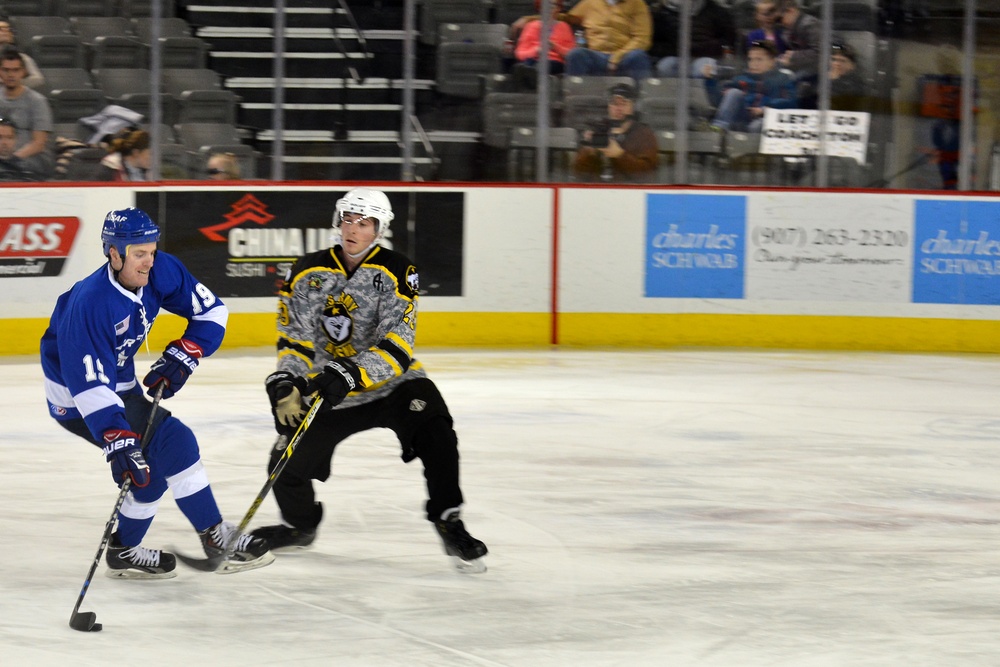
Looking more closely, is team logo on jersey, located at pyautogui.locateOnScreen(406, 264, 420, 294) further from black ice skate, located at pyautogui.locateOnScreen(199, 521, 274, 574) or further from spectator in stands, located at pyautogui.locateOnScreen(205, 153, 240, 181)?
spectator in stands, located at pyautogui.locateOnScreen(205, 153, 240, 181)

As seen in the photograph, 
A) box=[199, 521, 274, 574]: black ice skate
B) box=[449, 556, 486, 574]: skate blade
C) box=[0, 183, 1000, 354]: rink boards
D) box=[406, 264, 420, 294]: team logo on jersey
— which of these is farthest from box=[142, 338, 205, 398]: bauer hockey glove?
box=[0, 183, 1000, 354]: rink boards

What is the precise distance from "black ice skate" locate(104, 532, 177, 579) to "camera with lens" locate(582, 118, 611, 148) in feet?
21.1

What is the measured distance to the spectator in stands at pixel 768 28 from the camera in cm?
1027

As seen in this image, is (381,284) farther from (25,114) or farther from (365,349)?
(25,114)

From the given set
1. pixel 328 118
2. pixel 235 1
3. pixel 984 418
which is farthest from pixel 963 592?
pixel 235 1

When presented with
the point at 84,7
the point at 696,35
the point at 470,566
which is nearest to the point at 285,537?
the point at 470,566

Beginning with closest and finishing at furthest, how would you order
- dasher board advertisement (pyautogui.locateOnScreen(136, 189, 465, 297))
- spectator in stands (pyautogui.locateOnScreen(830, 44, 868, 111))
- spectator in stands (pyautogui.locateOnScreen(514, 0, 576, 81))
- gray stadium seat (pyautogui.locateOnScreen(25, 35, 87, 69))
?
gray stadium seat (pyautogui.locateOnScreen(25, 35, 87, 69)) → dasher board advertisement (pyautogui.locateOnScreen(136, 189, 465, 297)) → spectator in stands (pyautogui.locateOnScreen(514, 0, 576, 81)) → spectator in stands (pyautogui.locateOnScreen(830, 44, 868, 111))

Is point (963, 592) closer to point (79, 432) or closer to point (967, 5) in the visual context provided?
point (79, 432)

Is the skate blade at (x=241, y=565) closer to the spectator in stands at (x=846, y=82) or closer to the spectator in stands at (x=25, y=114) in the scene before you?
the spectator in stands at (x=25, y=114)

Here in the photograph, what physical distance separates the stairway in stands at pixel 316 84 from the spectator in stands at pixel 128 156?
0.77 m

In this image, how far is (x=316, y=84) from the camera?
9.80m

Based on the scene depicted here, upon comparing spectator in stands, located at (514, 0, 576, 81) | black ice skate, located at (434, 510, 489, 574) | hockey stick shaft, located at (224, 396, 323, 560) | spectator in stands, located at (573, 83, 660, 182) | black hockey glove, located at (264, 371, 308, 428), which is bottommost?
black ice skate, located at (434, 510, 489, 574)

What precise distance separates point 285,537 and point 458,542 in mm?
642

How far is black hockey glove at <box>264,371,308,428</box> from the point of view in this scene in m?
4.18
